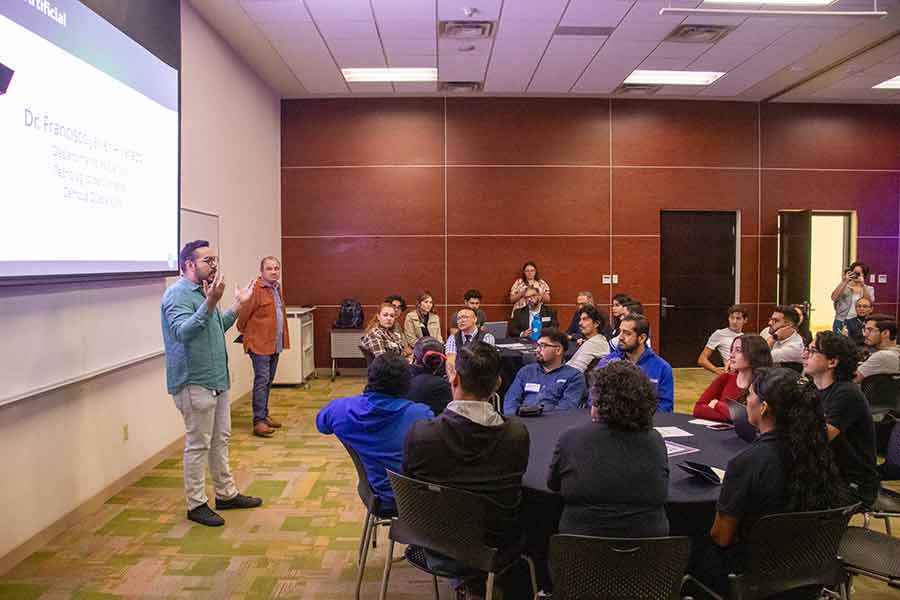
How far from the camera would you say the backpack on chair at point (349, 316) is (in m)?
8.80

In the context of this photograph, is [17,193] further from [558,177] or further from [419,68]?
[558,177]

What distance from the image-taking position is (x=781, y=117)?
30.5 feet

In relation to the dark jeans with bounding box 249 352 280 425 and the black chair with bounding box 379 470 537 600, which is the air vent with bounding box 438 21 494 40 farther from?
the black chair with bounding box 379 470 537 600

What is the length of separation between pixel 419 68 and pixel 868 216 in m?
6.71

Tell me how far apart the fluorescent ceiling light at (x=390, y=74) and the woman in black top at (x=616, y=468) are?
646cm

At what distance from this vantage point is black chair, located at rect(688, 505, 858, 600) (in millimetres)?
2025

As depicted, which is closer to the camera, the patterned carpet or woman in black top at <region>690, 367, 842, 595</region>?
woman in black top at <region>690, 367, 842, 595</region>

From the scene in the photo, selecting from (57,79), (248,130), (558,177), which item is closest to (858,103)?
(558,177)

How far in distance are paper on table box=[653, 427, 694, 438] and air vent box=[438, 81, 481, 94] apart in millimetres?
6183

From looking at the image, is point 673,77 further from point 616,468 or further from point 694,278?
point 616,468

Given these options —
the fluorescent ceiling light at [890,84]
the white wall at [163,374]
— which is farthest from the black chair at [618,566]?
the fluorescent ceiling light at [890,84]

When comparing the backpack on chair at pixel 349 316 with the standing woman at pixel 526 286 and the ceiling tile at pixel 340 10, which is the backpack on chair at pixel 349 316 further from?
the ceiling tile at pixel 340 10

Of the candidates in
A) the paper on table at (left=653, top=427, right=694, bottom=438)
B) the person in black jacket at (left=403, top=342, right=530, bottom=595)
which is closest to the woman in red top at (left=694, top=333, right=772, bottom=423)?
the paper on table at (left=653, top=427, right=694, bottom=438)

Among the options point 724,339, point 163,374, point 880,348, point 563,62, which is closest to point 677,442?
point 880,348
